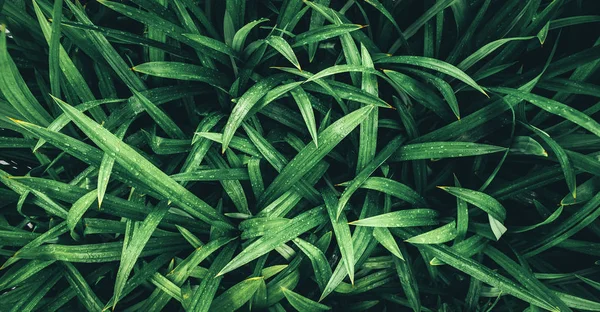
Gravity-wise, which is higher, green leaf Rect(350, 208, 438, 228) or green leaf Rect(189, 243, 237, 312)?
green leaf Rect(350, 208, 438, 228)

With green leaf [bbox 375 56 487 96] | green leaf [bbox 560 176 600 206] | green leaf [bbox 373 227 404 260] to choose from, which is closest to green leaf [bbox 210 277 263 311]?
green leaf [bbox 373 227 404 260]

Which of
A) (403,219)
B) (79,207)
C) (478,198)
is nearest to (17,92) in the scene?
(79,207)

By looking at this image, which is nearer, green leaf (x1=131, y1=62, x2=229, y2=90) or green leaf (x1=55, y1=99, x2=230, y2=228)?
green leaf (x1=55, y1=99, x2=230, y2=228)

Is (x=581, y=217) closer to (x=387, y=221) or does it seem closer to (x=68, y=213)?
(x=387, y=221)

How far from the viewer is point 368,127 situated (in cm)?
80

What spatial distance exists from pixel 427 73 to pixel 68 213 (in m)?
0.71

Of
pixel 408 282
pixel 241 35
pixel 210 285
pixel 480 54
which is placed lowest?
pixel 210 285

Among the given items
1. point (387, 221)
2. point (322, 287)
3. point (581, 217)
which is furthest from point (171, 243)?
point (581, 217)

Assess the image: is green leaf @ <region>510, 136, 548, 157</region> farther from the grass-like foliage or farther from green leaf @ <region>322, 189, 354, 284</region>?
green leaf @ <region>322, 189, 354, 284</region>

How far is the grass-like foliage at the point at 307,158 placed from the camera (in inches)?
30.4

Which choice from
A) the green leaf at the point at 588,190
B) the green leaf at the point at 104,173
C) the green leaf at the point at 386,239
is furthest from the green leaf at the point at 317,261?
the green leaf at the point at 588,190

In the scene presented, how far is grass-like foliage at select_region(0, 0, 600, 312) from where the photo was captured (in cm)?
77

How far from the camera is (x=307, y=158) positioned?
0.78 m

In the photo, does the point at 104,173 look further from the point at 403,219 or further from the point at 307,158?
the point at 403,219
